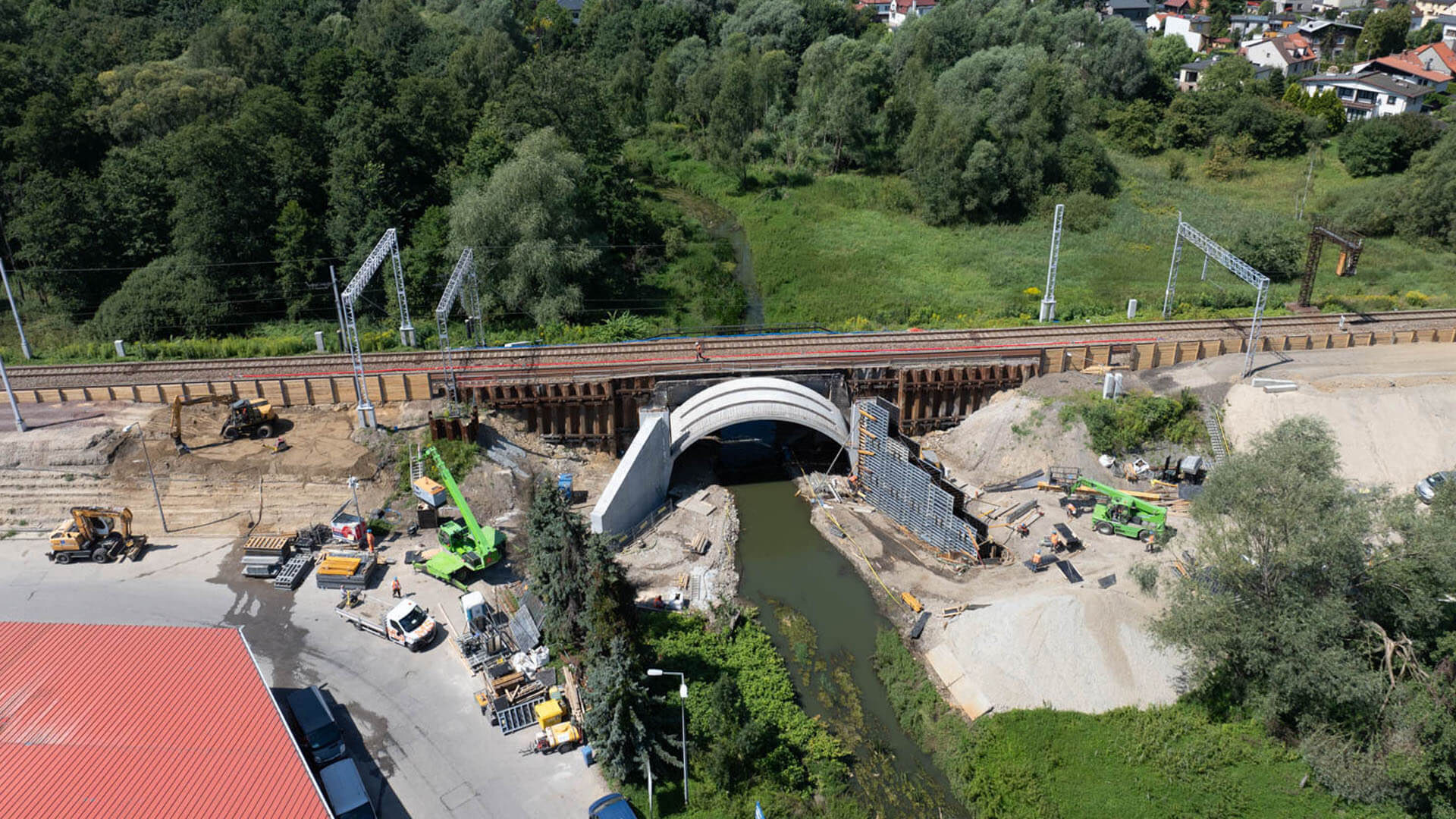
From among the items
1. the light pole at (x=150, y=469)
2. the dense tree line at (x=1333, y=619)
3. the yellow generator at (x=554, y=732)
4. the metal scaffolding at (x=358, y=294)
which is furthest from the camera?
the metal scaffolding at (x=358, y=294)

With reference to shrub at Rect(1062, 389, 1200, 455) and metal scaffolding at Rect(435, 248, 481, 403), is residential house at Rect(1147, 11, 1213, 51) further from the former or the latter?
metal scaffolding at Rect(435, 248, 481, 403)

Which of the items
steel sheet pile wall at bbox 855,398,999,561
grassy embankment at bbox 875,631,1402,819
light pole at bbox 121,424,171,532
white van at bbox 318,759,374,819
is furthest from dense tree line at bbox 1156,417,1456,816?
light pole at bbox 121,424,171,532

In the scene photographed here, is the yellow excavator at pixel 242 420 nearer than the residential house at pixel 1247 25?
Yes

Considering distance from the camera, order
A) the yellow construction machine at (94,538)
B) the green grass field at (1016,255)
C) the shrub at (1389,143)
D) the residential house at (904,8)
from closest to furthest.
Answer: the yellow construction machine at (94,538) → the green grass field at (1016,255) → the shrub at (1389,143) → the residential house at (904,8)

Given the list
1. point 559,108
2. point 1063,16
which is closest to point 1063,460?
point 559,108

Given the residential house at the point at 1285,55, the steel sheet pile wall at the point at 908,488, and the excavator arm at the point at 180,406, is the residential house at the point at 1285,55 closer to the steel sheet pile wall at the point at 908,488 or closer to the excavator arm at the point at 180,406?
the steel sheet pile wall at the point at 908,488

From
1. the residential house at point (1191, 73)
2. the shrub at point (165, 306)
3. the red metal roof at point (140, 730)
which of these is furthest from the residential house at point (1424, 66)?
the red metal roof at point (140, 730)

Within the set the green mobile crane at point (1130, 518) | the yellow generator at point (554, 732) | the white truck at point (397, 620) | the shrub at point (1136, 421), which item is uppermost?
the shrub at point (1136, 421)
